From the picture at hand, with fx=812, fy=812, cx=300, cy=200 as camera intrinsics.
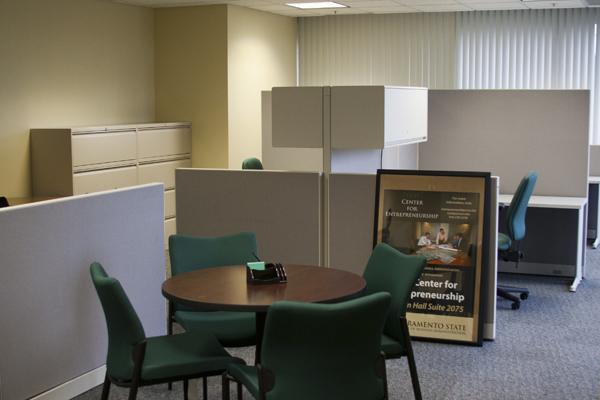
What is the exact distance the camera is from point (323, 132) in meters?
5.46

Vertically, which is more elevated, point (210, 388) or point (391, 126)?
point (391, 126)

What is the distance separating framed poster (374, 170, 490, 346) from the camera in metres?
5.21

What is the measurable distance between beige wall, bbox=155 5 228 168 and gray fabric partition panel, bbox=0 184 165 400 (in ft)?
15.9

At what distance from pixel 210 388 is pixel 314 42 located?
24.9ft

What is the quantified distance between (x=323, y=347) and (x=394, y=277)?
1.08m

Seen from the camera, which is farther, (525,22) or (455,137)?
(525,22)

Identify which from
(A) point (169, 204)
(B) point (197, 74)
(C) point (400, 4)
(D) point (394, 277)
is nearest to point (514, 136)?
(C) point (400, 4)

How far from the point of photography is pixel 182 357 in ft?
11.3

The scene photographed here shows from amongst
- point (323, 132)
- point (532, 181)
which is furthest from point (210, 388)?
point (532, 181)

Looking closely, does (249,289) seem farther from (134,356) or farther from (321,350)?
(321,350)

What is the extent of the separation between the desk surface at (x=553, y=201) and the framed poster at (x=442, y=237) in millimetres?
1535

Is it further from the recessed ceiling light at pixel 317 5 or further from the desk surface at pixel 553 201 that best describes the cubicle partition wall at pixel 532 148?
the recessed ceiling light at pixel 317 5

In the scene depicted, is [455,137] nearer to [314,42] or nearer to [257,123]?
[257,123]

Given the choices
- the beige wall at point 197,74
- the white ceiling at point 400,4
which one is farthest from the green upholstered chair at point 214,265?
the white ceiling at point 400,4
